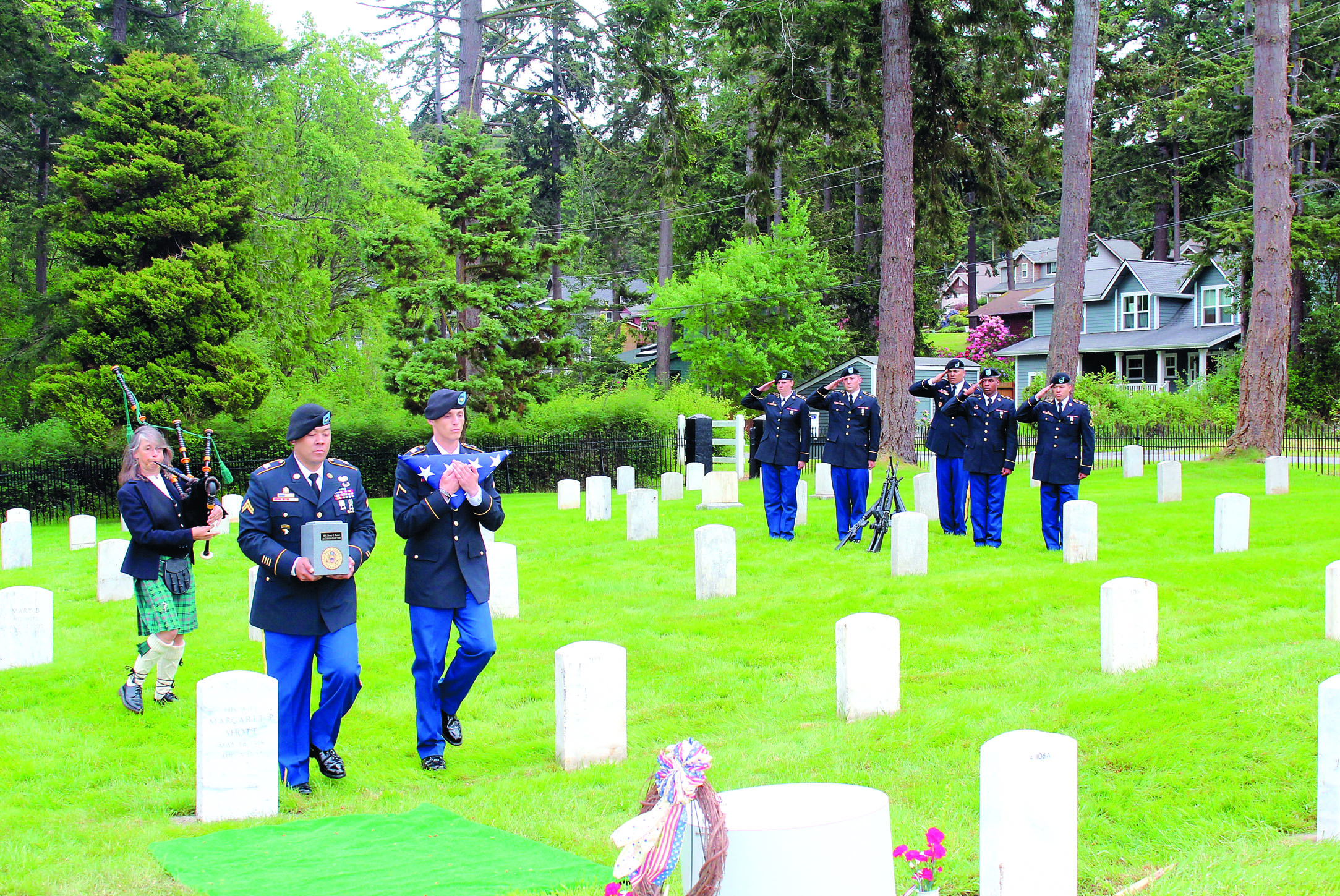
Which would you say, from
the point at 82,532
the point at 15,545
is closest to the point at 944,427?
the point at 15,545

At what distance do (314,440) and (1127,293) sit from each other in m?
52.3

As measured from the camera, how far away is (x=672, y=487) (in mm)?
20953

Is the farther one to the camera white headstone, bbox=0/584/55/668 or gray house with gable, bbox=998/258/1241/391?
gray house with gable, bbox=998/258/1241/391

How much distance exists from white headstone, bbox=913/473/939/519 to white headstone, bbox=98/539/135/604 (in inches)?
406

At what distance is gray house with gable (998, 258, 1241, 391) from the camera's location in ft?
156

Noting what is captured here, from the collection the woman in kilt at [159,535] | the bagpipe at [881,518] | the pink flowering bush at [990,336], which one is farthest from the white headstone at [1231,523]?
the pink flowering bush at [990,336]

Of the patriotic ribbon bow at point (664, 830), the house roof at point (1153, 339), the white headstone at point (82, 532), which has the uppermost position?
the house roof at point (1153, 339)

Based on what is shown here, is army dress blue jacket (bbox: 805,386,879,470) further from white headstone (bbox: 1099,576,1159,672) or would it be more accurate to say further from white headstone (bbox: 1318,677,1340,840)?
white headstone (bbox: 1318,677,1340,840)

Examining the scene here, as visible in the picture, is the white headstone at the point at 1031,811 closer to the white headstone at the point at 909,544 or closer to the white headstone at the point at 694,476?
the white headstone at the point at 909,544

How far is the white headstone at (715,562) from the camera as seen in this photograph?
1141cm

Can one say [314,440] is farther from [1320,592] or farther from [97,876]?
[1320,592]

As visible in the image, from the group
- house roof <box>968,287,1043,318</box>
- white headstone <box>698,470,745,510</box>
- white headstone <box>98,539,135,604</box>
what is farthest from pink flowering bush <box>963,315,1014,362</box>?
white headstone <box>98,539,135,604</box>

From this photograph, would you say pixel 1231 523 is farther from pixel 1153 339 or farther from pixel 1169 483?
pixel 1153 339

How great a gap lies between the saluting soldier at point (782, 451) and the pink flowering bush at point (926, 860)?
10.9 metres
